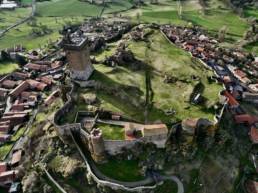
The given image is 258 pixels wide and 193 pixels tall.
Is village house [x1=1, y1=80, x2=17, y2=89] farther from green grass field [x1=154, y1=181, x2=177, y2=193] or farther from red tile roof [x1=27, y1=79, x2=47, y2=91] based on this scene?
green grass field [x1=154, y1=181, x2=177, y2=193]

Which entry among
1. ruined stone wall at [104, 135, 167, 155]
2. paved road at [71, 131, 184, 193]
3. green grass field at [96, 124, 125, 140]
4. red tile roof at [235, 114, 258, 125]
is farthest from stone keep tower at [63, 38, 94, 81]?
red tile roof at [235, 114, 258, 125]

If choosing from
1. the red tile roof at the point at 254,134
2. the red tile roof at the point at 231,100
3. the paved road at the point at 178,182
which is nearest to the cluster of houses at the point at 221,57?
the red tile roof at the point at 231,100

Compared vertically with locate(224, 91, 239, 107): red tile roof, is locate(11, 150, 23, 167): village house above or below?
below

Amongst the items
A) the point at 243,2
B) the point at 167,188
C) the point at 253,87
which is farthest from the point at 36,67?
the point at 243,2

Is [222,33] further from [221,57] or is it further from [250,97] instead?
[250,97]

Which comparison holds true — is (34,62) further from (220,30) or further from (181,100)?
(220,30)

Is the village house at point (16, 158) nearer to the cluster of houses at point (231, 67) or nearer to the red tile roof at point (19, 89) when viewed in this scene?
the red tile roof at point (19, 89)
